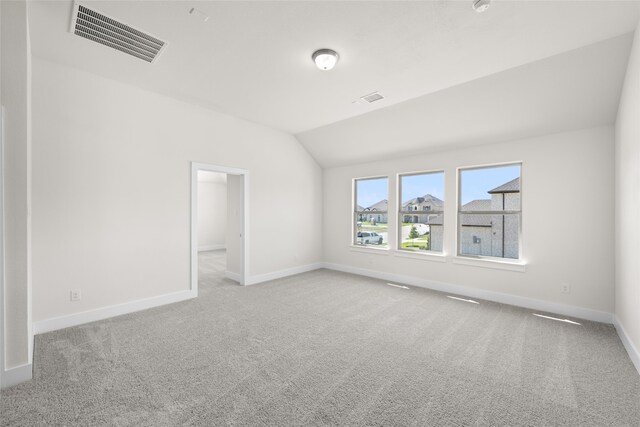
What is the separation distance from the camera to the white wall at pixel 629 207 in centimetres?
225

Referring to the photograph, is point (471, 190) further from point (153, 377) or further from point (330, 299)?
point (153, 377)

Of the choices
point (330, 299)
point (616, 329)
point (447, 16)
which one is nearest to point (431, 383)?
point (330, 299)

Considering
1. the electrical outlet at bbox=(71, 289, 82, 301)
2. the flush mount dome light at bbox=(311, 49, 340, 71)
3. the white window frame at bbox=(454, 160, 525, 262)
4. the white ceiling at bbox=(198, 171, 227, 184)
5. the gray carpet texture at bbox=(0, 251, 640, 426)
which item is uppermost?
the flush mount dome light at bbox=(311, 49, 340, 71)

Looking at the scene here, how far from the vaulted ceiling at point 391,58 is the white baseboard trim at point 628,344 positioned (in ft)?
7.85

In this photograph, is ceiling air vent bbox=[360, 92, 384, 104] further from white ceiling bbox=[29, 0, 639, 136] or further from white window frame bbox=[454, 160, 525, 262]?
white window frame bbox=[454, 160, 525, 262]

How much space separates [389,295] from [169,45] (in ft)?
14.1

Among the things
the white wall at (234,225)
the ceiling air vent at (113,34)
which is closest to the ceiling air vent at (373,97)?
the ceiling air vent at (113,34)

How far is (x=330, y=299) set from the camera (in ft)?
13.8

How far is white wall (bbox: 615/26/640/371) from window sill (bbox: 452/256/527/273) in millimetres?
968

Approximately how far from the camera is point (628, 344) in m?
2.60

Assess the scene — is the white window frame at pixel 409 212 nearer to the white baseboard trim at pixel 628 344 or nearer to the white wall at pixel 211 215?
the white baseboard trim at pixel 628 344

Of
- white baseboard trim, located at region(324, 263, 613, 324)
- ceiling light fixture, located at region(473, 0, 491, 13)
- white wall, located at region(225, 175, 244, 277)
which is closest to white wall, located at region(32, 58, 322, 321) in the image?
white wall, located at region(225, 175, 244, 277)

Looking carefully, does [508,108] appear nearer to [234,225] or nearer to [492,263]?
[492,263]

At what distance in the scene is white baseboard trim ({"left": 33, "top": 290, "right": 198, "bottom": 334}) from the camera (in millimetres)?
3014
